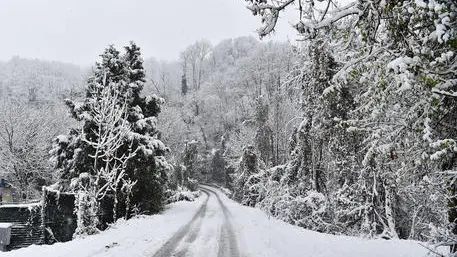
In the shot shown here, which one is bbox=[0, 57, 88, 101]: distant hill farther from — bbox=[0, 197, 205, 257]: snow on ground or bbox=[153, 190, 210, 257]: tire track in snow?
bbox=[0, 197, 205, 257]: snow on ground

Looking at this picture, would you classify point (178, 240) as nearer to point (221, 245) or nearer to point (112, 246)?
point (221, 245)

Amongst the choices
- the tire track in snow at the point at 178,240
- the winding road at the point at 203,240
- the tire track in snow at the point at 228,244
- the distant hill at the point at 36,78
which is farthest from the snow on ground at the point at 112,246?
the distant hill at the point at 36,78

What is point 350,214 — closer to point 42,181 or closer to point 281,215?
point 281,215

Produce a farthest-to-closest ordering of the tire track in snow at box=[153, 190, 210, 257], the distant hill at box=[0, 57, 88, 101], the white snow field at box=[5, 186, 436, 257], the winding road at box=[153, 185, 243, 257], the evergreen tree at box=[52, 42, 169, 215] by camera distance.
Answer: the distant hill at box=[0, 57, 88, 101]
the evergreen tree at box=[52, 42, 169, 215]
the winding road at box=[153, 185, 243, 257]
the tire track in snow at box=[153, 190, 210, 257]
the white snow field at box=[5, 186, 436, 257]

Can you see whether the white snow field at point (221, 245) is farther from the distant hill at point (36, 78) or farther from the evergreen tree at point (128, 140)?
the distant hill at point (36, 78)

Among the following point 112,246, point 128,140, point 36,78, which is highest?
point 36,78

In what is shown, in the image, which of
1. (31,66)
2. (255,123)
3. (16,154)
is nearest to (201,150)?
(255,123)

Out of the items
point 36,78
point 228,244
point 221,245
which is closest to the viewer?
point 221,245

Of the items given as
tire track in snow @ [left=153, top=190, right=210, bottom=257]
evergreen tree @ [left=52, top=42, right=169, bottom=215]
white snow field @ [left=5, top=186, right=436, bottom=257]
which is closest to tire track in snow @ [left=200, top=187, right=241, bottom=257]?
white snow field @ [left=5, top=186, right=436, bottom=257]

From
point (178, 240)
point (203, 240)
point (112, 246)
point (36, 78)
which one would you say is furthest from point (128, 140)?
point (36, 78)

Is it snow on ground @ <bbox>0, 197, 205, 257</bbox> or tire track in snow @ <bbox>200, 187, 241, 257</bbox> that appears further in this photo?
tire track in snow @ <bbox>200, 187, 241, 257</bbox>

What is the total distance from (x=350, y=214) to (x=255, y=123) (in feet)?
71.1

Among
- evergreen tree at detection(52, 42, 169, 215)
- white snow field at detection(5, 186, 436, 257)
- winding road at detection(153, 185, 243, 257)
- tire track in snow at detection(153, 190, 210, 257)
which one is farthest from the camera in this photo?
evergreen tree at detection(52, 42, 169, 215)

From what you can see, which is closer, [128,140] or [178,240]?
[178,240]
